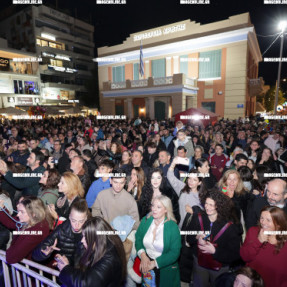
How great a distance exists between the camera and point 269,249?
231 cm

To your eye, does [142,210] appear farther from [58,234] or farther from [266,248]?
[266,248]

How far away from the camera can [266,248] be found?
2.33 m

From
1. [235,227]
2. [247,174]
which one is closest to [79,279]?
[235,227]

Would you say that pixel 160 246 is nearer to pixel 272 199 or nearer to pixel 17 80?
pixel 272 199

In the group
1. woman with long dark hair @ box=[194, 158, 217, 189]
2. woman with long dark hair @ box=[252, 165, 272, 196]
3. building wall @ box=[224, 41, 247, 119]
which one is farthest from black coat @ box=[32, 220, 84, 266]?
building wall @ box=[224, 41, 247, 119]

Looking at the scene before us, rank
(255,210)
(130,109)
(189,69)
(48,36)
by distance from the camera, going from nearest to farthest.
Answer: (255,210) → (189,69) → (130,109) → (48,36)

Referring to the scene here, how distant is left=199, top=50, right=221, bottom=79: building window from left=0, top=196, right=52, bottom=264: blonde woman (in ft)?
72.2

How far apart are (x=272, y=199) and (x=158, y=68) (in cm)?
2313

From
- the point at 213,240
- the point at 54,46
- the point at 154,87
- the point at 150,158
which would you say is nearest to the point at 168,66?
the point at 154,87

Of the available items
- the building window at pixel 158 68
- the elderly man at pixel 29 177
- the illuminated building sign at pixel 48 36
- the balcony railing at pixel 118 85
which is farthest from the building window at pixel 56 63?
the elderly man at pixel 29 177

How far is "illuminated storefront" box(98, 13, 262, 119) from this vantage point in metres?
19.9

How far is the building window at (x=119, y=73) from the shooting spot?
88.1 feet

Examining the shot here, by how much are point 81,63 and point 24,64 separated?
44.9 feet

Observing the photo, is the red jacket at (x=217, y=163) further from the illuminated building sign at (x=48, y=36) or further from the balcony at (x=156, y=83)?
the illuminated building sign at (x=48, y=36)
